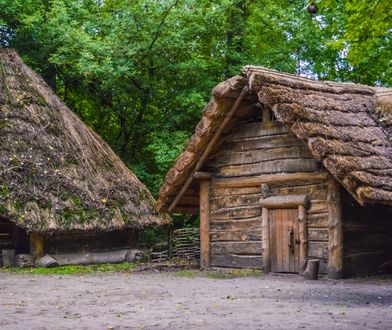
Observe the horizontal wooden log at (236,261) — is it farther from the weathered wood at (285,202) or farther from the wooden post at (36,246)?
the wooden post at (36,246)

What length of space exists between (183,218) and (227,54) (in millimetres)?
6366

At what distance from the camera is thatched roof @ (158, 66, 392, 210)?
42.4ft

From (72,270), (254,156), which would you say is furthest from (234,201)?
(72,270)

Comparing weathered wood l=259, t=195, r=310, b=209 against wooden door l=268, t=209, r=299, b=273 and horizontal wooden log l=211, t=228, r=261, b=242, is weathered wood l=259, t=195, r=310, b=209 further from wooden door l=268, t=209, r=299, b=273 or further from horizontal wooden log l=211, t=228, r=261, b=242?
horizontal wooden log l=211, t=228, r=261, b=242

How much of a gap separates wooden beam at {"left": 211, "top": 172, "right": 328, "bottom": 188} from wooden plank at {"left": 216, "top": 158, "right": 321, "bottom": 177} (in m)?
0.11

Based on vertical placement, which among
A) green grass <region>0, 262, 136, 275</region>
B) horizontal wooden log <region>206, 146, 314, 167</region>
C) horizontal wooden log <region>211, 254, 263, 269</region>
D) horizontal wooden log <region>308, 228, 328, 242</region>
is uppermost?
horizontal wooden log <region>206, 146, 314, 167</region>

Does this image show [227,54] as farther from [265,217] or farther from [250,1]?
[265,217]

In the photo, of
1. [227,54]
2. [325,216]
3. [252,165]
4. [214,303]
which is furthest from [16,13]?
[214,303]

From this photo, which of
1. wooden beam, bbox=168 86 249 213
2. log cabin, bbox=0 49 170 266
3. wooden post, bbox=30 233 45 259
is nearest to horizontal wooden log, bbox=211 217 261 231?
wooden beam, bbox=168 86 249 213

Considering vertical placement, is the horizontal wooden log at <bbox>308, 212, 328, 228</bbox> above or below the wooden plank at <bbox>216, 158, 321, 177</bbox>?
below

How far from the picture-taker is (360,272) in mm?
14492

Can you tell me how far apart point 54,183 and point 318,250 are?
289 inches

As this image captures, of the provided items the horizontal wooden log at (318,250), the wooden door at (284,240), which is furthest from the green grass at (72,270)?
the horizontal wooden log at (318,250)

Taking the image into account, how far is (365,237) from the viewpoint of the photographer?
14.8 metres
